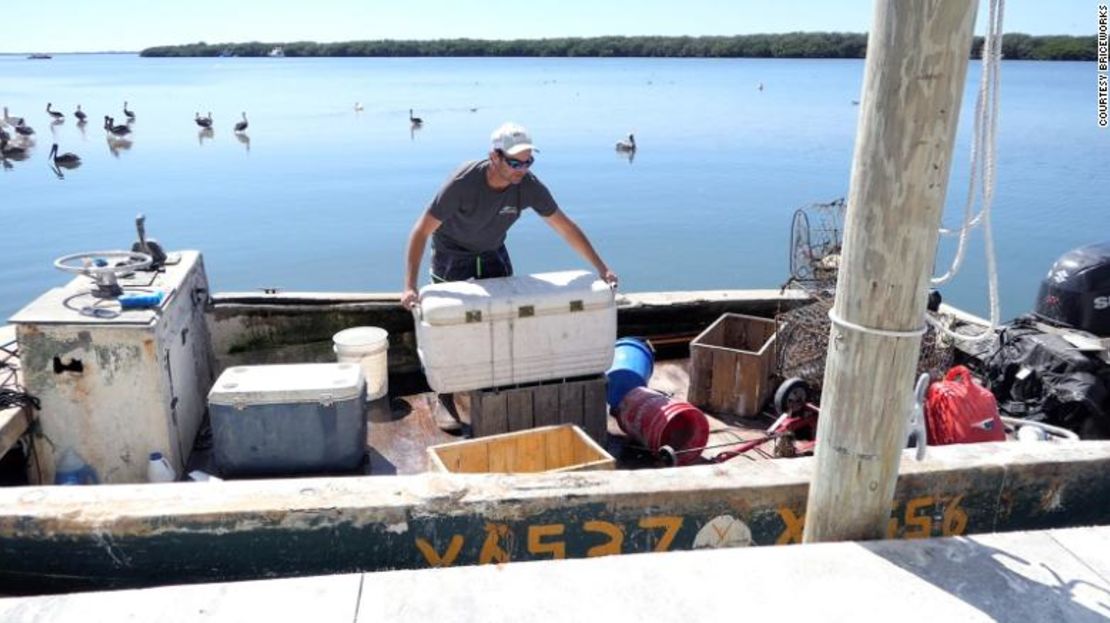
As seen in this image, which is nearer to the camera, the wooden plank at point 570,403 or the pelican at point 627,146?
the wooden plank at point 570,403

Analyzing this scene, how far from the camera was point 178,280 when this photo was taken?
4.89 metres

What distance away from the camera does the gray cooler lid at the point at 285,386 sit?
13.8ft

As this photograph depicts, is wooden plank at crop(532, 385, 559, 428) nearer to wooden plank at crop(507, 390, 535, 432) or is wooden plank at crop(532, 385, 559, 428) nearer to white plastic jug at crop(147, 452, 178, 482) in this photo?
wooden plank at crop(507, 390, 535, 432)

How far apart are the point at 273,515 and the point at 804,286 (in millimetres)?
4203

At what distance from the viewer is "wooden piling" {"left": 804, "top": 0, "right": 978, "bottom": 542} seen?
243cm

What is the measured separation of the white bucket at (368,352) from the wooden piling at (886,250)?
3049mm

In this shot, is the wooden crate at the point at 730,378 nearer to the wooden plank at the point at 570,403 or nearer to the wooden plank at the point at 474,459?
the wooden plank at the point at 570,403

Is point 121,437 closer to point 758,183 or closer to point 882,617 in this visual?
point 882,617

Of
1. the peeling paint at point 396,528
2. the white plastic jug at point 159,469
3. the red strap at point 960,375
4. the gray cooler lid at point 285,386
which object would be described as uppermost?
the gray cooler lid at point 285,386

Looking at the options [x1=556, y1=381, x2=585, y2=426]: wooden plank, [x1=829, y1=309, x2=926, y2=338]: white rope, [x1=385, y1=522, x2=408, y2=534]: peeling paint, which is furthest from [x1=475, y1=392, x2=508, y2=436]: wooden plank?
[x1=829, y1=309, x2=926, y2=338]: white rope

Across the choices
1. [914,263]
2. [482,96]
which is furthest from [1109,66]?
[482,96]

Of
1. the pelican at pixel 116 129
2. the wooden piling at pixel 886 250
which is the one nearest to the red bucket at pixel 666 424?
the wooden piling at pixel 886 250

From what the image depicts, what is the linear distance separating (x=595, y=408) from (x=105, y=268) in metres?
2.69

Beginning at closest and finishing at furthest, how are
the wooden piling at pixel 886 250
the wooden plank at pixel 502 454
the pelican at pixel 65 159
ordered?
the wooden piling at pixel 886 250 → the wooden plank at pixel 502 454 → the pelican at pixel 65 159
